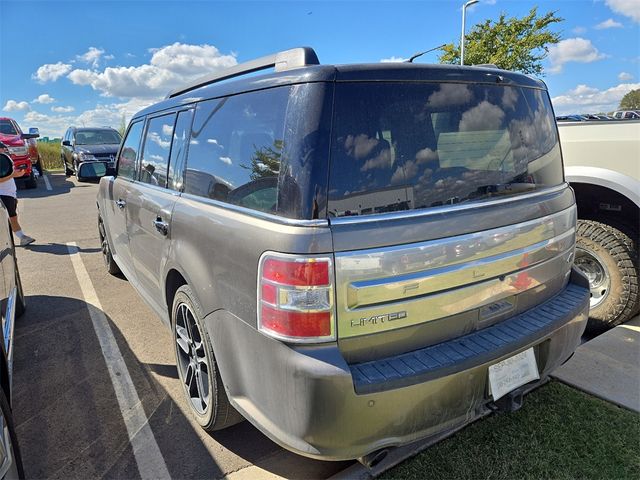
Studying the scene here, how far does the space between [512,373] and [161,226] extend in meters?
2.17

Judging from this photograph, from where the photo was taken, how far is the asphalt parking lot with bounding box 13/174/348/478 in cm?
237

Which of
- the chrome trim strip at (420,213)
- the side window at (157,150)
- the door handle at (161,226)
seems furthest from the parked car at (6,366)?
the chrome trim strip at (420,213)

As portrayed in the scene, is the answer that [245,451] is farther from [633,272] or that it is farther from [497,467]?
[633,272]

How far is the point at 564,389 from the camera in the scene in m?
2.89

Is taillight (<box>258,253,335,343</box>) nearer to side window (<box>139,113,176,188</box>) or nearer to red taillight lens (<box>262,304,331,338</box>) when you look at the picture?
red taillight lens (<box>262,304,331,338</box>)

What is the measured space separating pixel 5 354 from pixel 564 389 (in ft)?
11.0

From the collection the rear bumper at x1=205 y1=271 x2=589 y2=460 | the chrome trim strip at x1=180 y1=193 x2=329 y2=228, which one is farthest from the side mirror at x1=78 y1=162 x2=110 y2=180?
the rear bumper at x1=205 y1=271 x2=589 y2=460

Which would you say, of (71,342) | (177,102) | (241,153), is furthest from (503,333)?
(71,342)

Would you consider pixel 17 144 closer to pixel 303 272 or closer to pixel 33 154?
pixel 33 154

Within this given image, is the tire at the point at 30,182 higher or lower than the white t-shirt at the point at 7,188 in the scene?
lower

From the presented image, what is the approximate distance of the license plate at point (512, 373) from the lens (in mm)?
1991

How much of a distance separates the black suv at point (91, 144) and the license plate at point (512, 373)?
1442 centimetres

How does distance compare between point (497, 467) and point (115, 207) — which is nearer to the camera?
point (497, 467)

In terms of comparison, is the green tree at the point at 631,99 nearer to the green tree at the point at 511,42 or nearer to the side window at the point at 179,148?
the green tree at the point at 511,42
